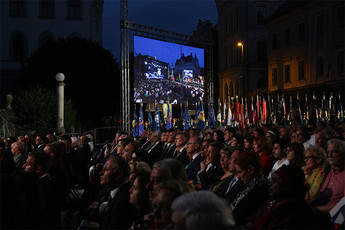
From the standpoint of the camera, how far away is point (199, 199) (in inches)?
116

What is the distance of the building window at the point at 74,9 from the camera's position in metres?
59.1

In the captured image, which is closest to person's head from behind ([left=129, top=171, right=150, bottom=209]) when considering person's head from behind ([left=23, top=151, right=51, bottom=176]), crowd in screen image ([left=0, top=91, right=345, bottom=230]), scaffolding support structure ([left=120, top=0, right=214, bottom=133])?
crowd in screen image ([left=0, top=91, right=345, bottom=230])

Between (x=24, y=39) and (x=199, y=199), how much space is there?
5870 cm

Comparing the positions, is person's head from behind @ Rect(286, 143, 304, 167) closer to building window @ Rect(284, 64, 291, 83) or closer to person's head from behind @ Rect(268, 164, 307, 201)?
person's head from behind @ Rect(268, 164, 307, 201)

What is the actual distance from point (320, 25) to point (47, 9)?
117 feet

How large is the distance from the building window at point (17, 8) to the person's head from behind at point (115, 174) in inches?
2231

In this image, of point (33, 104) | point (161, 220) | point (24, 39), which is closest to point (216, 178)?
point (161, 220)

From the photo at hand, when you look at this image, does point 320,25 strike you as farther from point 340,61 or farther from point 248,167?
point 248,167

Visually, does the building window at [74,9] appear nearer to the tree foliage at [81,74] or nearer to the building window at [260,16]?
the tree foliage at [81,74]

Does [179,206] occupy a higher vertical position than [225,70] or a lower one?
lower

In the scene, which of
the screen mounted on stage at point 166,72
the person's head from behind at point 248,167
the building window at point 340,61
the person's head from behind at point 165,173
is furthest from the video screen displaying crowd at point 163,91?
the person's head from behind at point 165,173

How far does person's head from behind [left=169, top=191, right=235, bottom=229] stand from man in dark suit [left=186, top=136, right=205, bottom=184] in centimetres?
566

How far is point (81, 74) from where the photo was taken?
45906mm

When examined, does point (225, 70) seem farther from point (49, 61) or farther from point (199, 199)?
point (199, 199)
